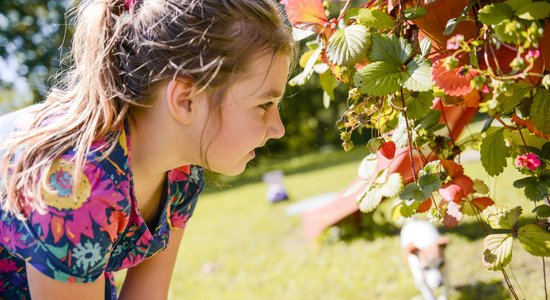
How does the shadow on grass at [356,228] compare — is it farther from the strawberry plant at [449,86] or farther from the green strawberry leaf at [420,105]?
the green strawberry leaf at [420,105]

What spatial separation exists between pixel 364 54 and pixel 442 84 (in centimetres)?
17

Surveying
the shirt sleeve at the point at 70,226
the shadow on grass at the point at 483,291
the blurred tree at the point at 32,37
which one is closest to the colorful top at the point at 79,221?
the shirt sleeve at the point at 70,226

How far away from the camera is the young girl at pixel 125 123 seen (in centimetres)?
126

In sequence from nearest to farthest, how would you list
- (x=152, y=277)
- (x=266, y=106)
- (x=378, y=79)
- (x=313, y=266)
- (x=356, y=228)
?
(x=378, y=79) → (x=266, y=106) → (x=152, y=277) → (x=313, y=266) → (x=356, y=228)

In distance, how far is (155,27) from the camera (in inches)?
53.7

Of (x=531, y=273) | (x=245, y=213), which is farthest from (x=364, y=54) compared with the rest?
(x=245, y=213)

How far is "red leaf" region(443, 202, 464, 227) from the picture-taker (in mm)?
1186

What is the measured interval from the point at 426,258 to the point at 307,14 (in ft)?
4.75

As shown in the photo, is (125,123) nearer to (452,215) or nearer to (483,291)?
(452,215)

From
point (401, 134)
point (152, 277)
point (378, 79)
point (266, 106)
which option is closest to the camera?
point (378, 79)

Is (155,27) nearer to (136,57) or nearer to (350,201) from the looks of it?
(136,57)

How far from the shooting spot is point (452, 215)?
1.19m

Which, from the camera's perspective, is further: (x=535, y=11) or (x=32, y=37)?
(x=32, y=37)

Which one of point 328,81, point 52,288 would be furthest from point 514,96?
point 52,288
